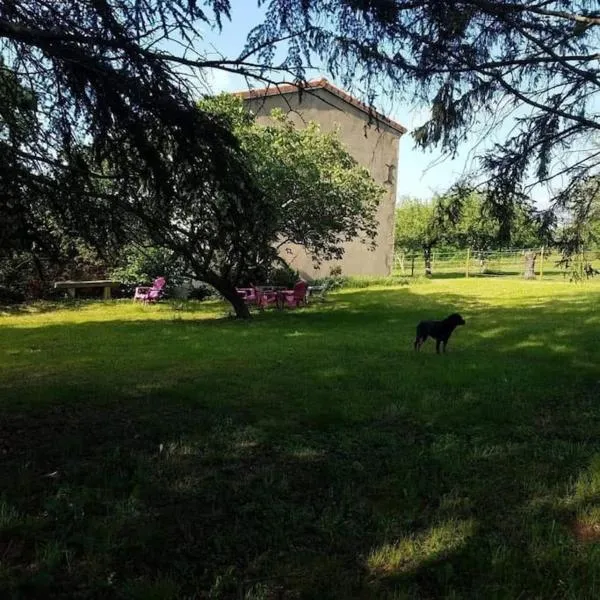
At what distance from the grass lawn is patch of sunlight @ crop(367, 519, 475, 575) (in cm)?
1

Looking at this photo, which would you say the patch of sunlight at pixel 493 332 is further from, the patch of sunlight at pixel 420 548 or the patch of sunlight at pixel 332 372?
the patch of sunlight at pixel 420 548

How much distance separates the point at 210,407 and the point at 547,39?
4.72 meters

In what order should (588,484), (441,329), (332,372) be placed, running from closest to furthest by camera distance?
(588,484) < (332,372) < (441,329)

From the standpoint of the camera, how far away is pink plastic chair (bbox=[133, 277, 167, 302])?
771 inches

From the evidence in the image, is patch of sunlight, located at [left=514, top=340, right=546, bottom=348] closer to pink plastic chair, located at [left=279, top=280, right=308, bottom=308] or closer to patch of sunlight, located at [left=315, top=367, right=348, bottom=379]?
patch of sunlight, located at [left=315, top=367, right=348, bottom=379]

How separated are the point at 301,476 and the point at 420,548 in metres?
Answer: 1.24

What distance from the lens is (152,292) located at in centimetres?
1958

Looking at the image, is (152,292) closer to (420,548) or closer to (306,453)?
(306,453)

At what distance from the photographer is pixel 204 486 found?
4215 millimetres

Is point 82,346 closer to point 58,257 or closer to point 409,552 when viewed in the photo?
point 58,257

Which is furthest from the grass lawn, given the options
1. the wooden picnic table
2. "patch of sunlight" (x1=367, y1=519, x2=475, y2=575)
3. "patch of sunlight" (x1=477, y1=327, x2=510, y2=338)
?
the wooden picnic table

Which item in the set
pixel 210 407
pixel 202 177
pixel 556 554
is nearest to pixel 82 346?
pixel 210 407

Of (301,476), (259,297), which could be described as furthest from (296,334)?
(301,476)

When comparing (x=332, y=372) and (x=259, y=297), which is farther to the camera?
(x=259, y=297)
